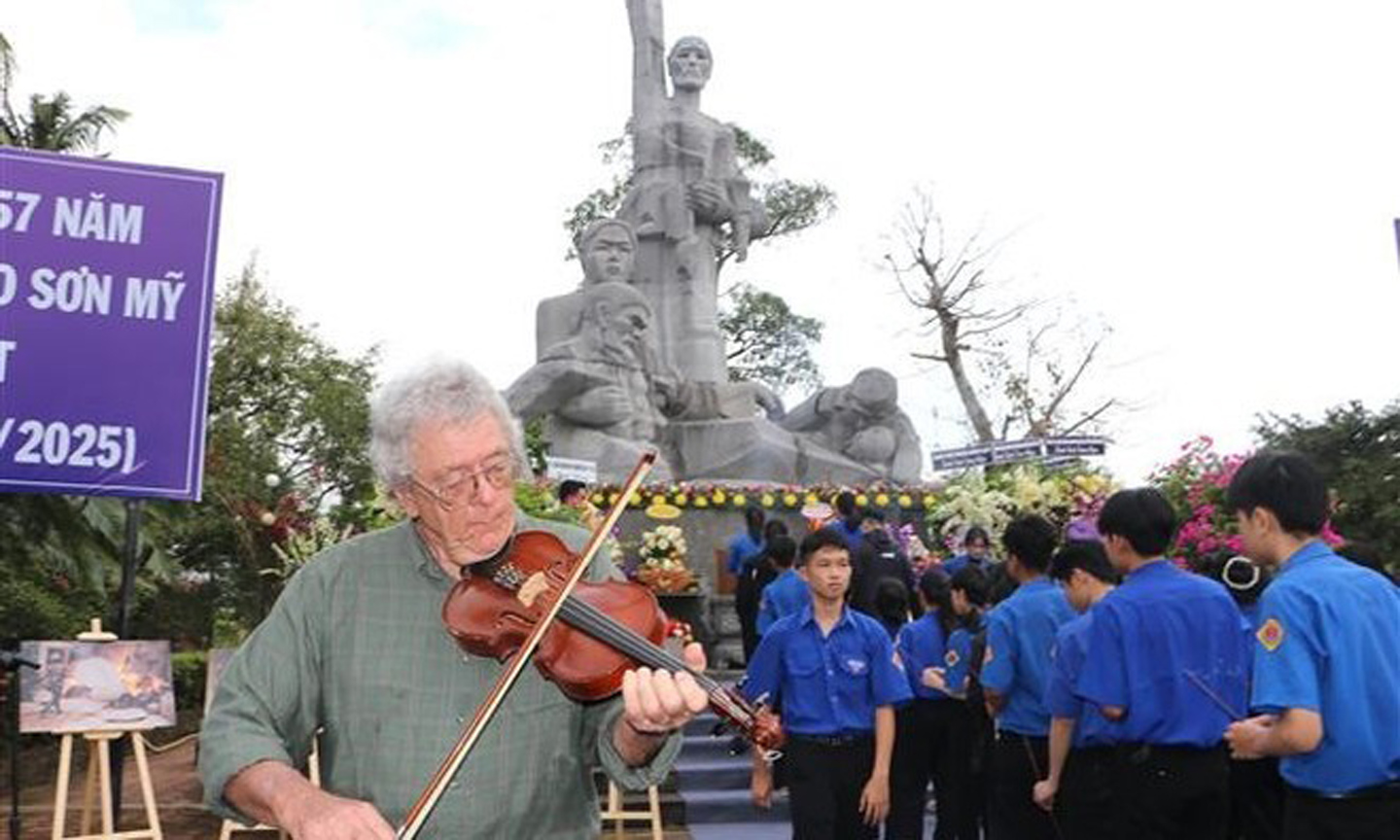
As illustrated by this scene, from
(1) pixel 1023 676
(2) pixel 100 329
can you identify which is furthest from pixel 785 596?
(2) pixel 100 329

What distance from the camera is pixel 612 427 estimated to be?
637 inches

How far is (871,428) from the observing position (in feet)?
58.0

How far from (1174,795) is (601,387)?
479 inches

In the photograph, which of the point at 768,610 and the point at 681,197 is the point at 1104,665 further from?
the point at 681,197

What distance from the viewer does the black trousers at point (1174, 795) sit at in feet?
14.3

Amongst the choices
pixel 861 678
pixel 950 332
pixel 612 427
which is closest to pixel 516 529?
pixel 861 678

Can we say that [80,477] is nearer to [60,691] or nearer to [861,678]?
[60,691]

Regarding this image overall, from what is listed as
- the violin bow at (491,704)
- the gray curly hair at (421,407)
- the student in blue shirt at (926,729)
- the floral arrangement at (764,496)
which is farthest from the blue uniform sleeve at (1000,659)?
the floral arrangement at (764,496)

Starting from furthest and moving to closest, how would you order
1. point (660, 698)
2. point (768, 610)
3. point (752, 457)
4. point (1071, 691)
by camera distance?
point (752, 457) → point (768, 610) → point (1071, 691) → point (660, 698)

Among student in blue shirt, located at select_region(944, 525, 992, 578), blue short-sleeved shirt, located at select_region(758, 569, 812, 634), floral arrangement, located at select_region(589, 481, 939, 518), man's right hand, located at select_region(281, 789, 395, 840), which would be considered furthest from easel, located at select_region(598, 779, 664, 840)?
floral arrangement, located at select_region(589, 481, 939, 518)

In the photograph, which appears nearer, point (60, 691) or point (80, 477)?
point (80, 477)

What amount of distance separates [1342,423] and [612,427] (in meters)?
11.1

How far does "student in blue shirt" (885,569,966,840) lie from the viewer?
23.7 ft

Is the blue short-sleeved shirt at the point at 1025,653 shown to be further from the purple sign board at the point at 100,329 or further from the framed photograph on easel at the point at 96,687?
the framed photograph on easel at the point at 96,687
